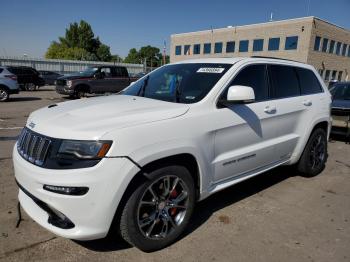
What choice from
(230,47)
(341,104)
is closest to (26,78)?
(341,104)

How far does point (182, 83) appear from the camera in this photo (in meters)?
3.74

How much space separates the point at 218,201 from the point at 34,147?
7.90 feet

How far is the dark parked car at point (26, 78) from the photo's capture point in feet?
70.6

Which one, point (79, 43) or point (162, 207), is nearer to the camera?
point (162, 207)

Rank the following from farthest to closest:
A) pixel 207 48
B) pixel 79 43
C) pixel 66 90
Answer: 1. pixel 79 43
2. pixel 207 48
3. pixel 66 90

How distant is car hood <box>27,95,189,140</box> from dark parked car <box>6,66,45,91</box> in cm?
2050

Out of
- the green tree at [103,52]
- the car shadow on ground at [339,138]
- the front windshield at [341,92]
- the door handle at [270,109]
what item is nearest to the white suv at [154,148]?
the door handle at [270,109]

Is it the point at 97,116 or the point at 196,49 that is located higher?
the point at 196,49

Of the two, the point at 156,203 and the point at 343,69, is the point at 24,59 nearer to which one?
the point at 156,203

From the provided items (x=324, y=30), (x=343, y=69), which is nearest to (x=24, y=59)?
(x=324, y=30)

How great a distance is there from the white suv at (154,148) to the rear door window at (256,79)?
0.04 ft

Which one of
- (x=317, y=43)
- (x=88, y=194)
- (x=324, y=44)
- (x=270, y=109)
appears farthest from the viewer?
(x=324, y=44)

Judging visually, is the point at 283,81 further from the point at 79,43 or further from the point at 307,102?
the point at 79,43

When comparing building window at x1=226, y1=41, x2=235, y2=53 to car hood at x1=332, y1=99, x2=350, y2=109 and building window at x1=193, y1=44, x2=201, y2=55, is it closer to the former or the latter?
building window at x1=193, y1=44, x2=201, y2=55
